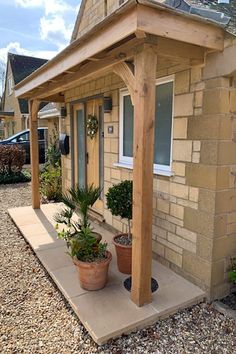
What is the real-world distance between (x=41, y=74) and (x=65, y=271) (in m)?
2.85

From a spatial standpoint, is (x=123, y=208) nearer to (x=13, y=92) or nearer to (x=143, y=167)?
(x=143, y=167)

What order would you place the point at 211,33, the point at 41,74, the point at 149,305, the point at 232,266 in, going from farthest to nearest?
the point at 41,74 < the point at 232,266 < the point at 149,305 < the point at 211,33

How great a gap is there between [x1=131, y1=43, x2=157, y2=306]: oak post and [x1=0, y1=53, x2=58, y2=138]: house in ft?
57.7

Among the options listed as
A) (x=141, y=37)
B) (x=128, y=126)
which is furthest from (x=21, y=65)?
(x=141, y=37)

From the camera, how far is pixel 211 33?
96.0 inches

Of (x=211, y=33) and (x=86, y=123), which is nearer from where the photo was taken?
(x=211, y=33)

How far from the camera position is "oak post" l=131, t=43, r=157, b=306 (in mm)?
2303

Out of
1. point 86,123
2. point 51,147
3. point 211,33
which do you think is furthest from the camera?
point 51,147

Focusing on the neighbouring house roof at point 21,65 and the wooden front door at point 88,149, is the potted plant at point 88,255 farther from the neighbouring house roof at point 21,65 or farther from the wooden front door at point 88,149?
Answer: the neighbouring house roof at point 21,65

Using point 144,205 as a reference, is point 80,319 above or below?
below

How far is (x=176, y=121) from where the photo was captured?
3141mm

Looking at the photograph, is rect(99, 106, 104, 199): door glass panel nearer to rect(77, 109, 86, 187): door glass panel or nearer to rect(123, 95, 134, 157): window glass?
rect(77, 109, 86, 187): door glass panel

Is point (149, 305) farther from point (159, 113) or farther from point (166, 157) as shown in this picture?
point (159, 113)

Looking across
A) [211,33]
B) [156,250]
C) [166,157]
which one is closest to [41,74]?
[166,157]
